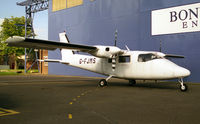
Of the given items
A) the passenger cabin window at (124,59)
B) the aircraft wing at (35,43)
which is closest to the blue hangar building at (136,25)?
the passenger cabin window at (124,59)

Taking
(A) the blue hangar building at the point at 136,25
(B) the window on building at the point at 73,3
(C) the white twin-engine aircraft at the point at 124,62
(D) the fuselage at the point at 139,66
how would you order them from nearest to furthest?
1. (C) the white twin-engine aircraft at the point at 124,62
2. (D) the fuselage at the point at 139,66
3. (A) the blue hangar building at the point at 136,25
4. (B) the window on building at the point at 73,3

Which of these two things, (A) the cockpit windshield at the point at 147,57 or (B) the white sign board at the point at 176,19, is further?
(B) the white sign board at the point at 176,19

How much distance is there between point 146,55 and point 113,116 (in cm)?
842

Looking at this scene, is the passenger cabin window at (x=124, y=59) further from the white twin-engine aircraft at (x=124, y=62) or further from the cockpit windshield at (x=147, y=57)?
the cockpit windshield at (x=147, y=57)

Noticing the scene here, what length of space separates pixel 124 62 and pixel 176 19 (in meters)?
9.62

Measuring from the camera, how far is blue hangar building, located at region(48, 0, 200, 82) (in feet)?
64.4

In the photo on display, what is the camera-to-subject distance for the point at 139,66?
45.2 feet

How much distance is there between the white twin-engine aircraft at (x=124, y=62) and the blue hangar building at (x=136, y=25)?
23.1ft

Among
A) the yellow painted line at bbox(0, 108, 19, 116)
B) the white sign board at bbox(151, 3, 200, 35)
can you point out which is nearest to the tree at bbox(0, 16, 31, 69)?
the white sign board at bbox(151, 3, 200, 35)

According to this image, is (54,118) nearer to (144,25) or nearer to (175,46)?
(175,46)

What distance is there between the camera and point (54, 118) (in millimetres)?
5551

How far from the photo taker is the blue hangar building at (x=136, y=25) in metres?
19.6

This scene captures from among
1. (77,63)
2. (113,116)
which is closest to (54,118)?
(113,116)

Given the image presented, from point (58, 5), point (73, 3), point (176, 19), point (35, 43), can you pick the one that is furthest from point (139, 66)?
point (58, 5)
